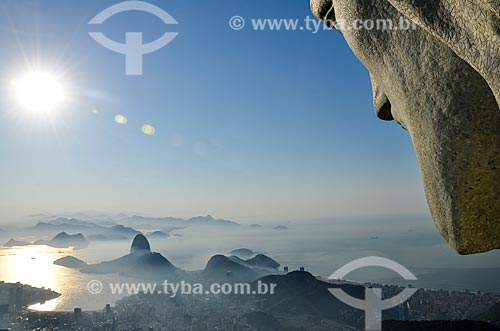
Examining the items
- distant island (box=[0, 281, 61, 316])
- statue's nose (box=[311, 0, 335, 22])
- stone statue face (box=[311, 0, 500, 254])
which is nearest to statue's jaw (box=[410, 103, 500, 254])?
stone statue face (box=[311, 0, 500, 254])

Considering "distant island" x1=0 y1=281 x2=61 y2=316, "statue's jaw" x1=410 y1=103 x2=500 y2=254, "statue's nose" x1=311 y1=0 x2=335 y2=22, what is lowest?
"distant island" x1=0 y1=281 x2=61 y2=316

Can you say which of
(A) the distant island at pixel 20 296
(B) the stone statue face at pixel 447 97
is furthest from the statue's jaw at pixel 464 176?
(A) the distant island at pixel 20 296

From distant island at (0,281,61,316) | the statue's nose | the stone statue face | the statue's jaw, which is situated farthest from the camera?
A: distant island at (0,281,61,316)

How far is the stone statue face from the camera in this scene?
1285 millimetres

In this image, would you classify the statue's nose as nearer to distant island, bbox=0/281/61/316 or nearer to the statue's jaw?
the statue's jaw

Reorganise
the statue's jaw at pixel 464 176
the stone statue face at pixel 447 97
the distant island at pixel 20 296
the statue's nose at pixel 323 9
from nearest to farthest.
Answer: the stone statue face at pixel 447 97, the statue's jaw at pixel 464 176, the statue's nose at pixel 323 9, the distant island at pixel 20 296

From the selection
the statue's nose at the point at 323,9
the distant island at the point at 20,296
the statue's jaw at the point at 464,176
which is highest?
the statue's nose at the point at 323,9

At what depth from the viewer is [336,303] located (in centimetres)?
3731

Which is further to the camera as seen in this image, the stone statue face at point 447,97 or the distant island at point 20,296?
the distant island at point 20,296

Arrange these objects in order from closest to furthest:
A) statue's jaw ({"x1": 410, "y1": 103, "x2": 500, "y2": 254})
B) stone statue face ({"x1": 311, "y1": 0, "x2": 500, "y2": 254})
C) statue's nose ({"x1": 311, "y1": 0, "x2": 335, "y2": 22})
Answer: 1. stone statue face ({"x1": 311, "y1": 0, "x2": 500, "y2": 254})
2. statue's jaw ({"x1": 410, "y1": 103, "x2": 500, "y2": 254})
3. statue's nose ({"x1": 311, "y1": 0, "x2": 335, "y2": 22})

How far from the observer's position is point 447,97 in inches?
60.1

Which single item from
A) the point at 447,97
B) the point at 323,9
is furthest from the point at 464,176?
the point at 323,9

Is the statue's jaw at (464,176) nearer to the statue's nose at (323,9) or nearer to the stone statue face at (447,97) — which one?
the stone statue face at (447,97)

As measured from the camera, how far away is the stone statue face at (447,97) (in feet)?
4.22
